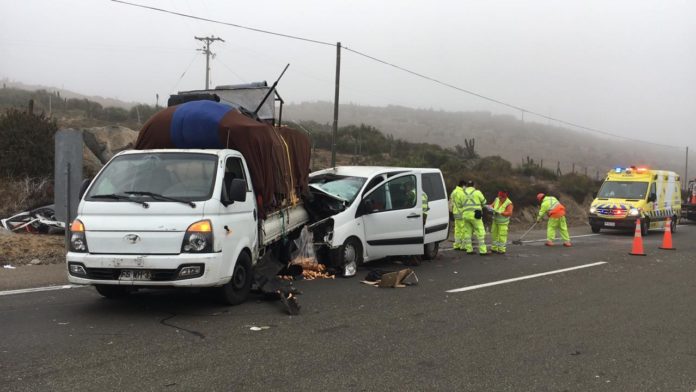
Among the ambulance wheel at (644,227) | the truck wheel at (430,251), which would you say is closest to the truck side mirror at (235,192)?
the truck wheel at (430,251)

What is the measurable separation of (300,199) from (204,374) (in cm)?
491

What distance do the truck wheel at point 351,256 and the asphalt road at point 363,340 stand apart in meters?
0.31

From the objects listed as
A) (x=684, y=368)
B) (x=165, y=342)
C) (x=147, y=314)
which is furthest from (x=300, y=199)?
(x=684, y=368)

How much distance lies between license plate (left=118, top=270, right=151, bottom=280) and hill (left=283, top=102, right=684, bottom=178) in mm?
78947

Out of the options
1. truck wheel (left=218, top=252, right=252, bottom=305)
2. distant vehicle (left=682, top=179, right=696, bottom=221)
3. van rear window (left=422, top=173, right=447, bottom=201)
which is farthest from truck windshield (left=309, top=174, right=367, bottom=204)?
distant vehicle (left=682, top=179, right=696, bottom=221)

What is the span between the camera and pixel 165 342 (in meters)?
5.14

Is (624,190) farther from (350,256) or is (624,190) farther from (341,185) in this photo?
(350,256)

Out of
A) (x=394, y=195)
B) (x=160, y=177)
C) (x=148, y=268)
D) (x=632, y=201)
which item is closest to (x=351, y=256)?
(x=394, y=195)

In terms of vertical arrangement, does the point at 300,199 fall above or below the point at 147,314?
above

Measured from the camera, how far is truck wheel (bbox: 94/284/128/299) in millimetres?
6680

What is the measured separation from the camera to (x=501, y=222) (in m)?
12.9

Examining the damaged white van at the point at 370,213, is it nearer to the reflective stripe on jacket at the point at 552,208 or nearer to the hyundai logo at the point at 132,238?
the hyundai logo at the point at 132,238

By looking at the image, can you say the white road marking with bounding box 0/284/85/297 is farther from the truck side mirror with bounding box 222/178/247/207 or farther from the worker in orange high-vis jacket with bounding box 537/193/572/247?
the worker in orange high-vis jacket with bounding box 537/193/572/247

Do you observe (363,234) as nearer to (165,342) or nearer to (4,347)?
(165,342)
